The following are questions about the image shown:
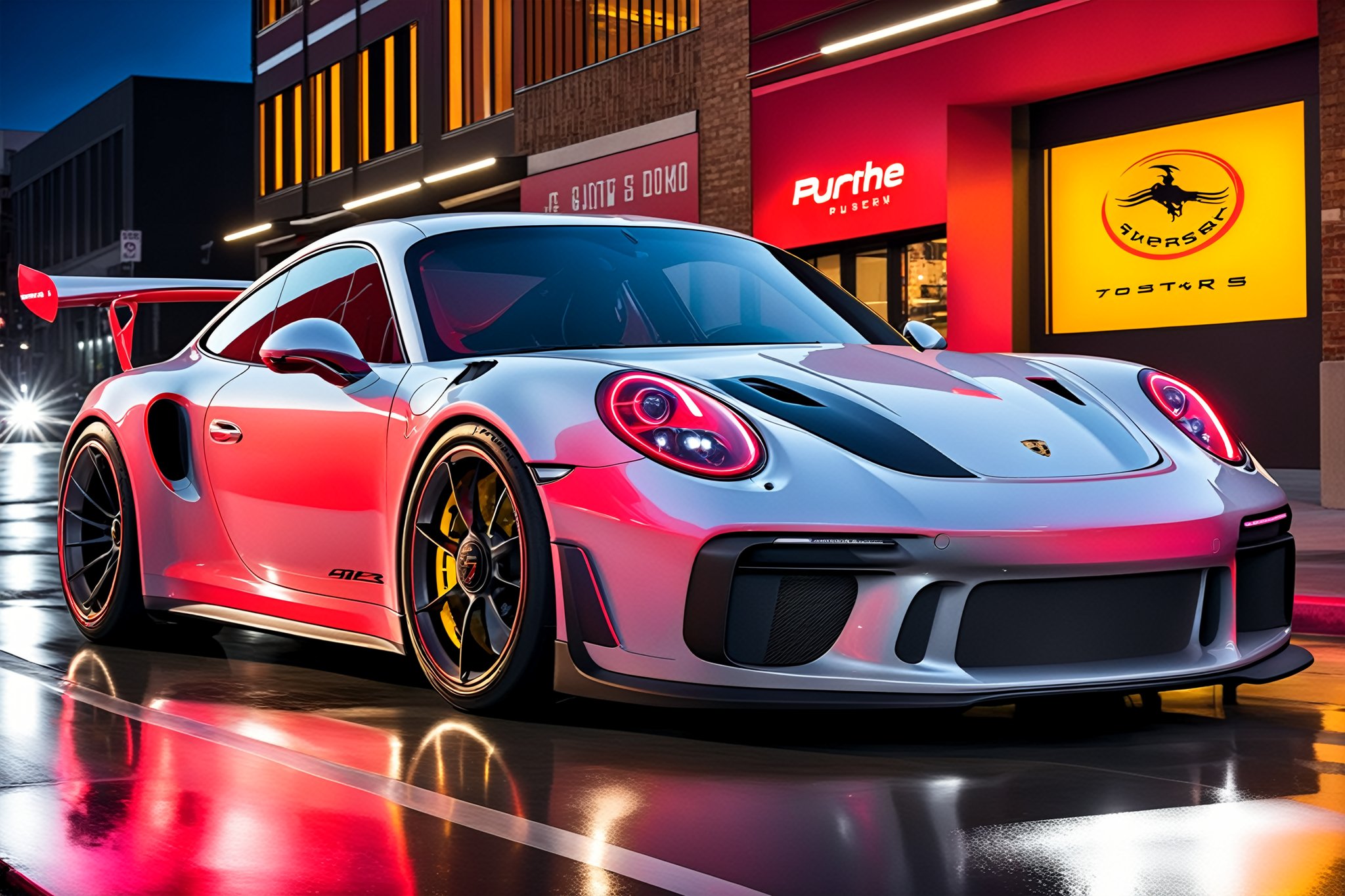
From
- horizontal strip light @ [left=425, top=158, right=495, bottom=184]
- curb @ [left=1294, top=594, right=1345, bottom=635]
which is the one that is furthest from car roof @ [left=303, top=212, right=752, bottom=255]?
horizontal strip light @ [left=425, top=158, right=495, bottom=184]

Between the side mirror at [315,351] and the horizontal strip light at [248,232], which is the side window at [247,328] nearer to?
the side mirror at [315,351]

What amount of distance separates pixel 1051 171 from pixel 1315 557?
9.05 metres

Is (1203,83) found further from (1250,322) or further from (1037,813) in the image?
(1037,813)

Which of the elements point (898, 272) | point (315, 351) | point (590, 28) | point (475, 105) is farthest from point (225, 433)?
point (475, 105)

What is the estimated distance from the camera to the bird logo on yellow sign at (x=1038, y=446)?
4582 mm

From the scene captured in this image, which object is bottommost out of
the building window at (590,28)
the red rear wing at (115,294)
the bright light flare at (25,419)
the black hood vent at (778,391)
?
the black hood vent at (778,391)

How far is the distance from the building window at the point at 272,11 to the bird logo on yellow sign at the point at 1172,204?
24984 millimetres

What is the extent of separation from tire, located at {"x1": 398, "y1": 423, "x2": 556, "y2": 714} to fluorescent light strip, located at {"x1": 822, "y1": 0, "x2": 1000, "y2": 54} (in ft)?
42.4

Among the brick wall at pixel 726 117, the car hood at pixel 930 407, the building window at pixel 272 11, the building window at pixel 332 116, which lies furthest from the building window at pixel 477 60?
the car hood at pixel 930 407

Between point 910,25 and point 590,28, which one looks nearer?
point 910,25

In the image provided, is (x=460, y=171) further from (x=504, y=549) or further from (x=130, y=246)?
(x=504, y=549)

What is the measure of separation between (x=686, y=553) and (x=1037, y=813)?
0.99 metres

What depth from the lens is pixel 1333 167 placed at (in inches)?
552

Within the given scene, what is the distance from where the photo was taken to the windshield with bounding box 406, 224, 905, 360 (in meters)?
5.41
